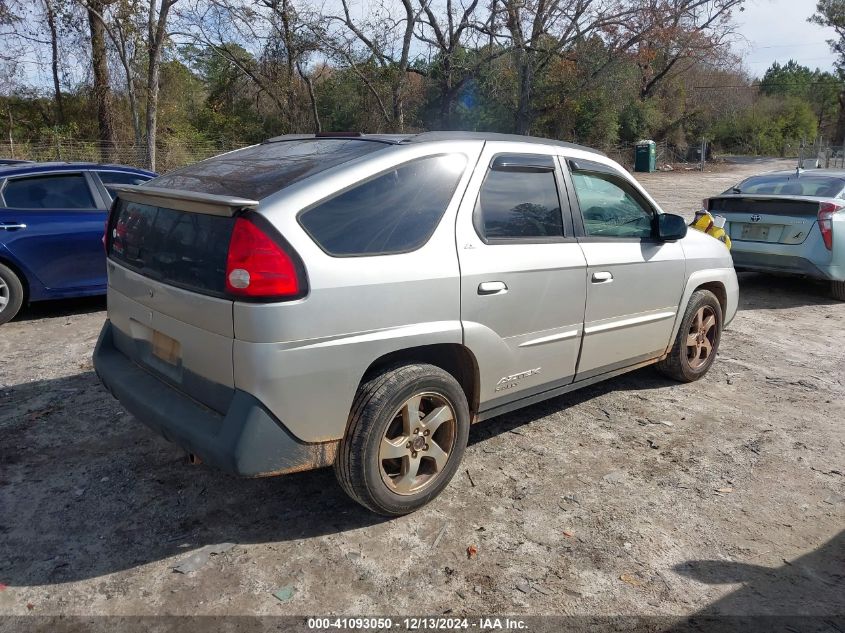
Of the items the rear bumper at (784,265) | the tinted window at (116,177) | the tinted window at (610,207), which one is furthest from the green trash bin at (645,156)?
the tinted window at (610,207)

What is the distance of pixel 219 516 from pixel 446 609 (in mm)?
1260

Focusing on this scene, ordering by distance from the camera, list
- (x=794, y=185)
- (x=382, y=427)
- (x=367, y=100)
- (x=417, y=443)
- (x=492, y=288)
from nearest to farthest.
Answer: (x=382, y=427) < (x=417, y=443) < (x=492, y=288) < (x=794, y=185) < (x=367, y=100)

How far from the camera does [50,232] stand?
652 centimetres

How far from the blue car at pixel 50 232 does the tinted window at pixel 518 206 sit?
14.5ft

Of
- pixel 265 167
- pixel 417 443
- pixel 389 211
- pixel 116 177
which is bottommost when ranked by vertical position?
pixel 417 443

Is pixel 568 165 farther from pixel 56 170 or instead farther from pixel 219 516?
pixel 56 170

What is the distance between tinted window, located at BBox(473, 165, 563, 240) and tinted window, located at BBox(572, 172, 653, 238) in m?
0.28

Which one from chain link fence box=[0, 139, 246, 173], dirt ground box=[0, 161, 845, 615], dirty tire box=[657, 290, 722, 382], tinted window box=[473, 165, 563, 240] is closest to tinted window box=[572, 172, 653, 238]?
tinted window box=[473, 165, 563, 240]

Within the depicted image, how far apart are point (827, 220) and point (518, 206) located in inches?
228

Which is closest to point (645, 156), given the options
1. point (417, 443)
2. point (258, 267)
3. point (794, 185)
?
point (794, 185)

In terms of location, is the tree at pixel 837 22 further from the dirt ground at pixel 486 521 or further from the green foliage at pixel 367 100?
the dirt ground at pixel 486 521

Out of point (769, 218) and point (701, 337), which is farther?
point (769, 218)

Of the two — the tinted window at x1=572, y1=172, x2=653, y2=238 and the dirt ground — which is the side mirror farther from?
the dirt ground

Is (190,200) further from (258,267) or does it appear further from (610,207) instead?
(610,207)
